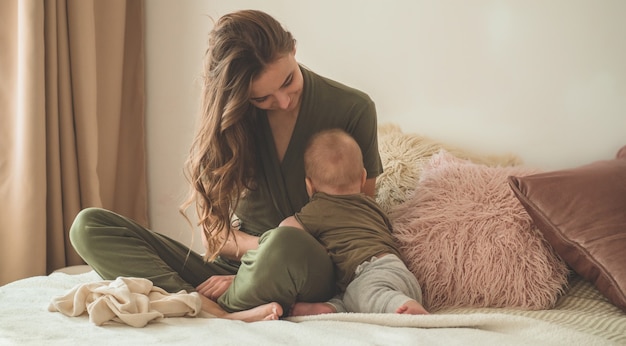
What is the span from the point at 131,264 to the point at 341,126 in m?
0.66

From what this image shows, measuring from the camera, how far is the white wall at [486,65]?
78.1 inches

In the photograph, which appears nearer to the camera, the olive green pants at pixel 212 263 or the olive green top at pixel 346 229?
the olive green pants at pixel 212 263

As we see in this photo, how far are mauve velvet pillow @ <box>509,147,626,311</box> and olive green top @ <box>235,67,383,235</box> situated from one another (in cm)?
41

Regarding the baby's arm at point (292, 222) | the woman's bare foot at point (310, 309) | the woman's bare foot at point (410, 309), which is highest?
the baby's arm at point (292, 222)

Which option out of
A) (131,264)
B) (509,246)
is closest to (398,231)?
(509,246)

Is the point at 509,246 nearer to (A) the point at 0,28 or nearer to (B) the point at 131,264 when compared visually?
(B) the point at 131,264

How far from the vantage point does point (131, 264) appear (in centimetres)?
163

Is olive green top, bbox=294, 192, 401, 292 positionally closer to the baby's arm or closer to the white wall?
the baby's arm

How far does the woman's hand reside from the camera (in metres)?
1.67

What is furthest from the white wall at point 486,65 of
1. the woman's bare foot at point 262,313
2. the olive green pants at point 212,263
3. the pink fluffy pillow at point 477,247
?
the woman's bare foot at point 262,313

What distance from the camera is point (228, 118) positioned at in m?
1.65

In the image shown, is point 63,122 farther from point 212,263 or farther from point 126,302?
point 126,302

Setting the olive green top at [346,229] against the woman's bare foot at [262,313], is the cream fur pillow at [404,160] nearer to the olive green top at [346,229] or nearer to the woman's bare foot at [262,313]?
the olive green top at [346,229]

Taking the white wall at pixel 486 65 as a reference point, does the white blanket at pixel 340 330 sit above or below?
below
